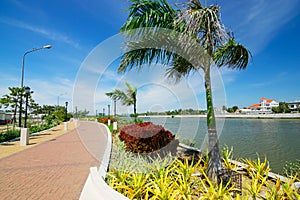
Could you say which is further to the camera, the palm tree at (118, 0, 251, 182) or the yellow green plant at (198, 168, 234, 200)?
the palm tree at (118, 0, 251, 182)

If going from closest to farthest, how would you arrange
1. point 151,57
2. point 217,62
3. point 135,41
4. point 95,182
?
point 95,182
point 135,41
point 151,57
point 217,62

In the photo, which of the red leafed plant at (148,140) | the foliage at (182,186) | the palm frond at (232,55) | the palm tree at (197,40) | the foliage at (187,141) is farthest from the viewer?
the foliage at (187,141)

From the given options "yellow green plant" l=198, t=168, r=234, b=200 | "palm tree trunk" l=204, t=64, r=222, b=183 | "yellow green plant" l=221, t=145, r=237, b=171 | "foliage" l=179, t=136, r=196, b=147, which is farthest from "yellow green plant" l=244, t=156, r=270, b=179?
"foliage" l=179, t=136, r=196, b=147

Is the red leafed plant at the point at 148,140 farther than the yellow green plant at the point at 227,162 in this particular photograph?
Yes

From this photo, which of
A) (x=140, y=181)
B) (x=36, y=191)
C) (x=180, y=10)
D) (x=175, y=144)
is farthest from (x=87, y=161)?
(x=180, y=10)

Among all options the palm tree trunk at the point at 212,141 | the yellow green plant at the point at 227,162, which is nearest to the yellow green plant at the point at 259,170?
the yellow green plant at the point at 227,162

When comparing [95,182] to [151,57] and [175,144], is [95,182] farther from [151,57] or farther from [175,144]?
[175,144]

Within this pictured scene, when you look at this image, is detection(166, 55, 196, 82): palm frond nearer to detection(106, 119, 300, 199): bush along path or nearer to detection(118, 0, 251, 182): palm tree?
detection(118, 0, 251, 182): palm tree

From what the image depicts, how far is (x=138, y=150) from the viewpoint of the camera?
6402mm

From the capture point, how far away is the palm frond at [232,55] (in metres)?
4.73

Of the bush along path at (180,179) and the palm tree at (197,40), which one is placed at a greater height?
the palm tree at (197,40)

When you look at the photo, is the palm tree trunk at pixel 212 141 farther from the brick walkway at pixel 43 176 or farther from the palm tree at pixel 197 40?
the brick walkway at pixel 43 176

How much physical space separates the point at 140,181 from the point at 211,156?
1771mm

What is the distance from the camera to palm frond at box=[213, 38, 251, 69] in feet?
15.5
